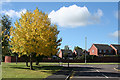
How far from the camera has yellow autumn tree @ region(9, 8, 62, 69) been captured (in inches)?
870

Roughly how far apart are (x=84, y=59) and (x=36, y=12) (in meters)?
43.8

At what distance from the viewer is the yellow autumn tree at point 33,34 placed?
2209 cm

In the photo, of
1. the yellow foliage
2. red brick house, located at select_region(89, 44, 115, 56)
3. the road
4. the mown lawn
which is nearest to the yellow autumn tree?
the yellow foliage

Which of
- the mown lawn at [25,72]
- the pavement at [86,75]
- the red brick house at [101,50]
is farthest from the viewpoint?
the red brick house at [101,50]

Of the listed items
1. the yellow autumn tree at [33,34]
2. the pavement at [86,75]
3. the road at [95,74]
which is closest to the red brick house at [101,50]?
the road at [95,74]

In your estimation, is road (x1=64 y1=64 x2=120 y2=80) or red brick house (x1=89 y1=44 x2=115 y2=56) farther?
red brick house (x1=89 y1=44 x2=115 y2=56)

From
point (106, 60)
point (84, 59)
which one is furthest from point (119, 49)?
Result: point (84, 59)

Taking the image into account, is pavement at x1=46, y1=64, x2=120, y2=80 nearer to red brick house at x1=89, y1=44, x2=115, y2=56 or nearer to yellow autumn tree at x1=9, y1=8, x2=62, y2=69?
yellow autumn tree at x1=9, y1=8, x2=62, y2=69

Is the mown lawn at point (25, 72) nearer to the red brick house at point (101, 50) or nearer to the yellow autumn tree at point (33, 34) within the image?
the yellow autumn tree at point (33, 34)

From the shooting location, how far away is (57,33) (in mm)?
27844

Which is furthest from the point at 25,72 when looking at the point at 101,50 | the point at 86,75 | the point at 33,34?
the point at 101,50

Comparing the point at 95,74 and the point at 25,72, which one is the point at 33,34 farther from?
the point at 95,74

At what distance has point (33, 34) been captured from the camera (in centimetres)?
2216

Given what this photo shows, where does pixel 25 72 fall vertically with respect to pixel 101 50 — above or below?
below
